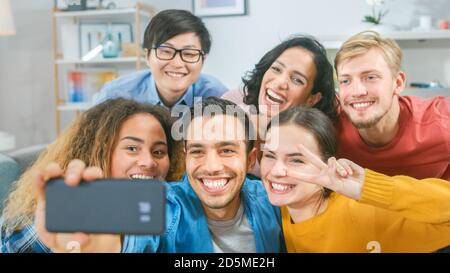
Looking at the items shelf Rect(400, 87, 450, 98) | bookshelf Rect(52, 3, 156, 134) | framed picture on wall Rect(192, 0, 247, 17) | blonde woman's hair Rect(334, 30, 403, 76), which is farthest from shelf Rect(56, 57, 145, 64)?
shelf Rect(400, 87, 450, 98)

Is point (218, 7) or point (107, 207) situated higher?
point (218, 7)

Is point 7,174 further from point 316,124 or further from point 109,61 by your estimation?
point 316,124

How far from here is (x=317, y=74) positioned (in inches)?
→ 33.2

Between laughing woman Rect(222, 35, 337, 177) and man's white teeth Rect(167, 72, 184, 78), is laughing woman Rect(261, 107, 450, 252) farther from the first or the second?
man's white teeth Rect(167, 72, 184, 78)

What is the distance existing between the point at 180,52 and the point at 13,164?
0.39 meters

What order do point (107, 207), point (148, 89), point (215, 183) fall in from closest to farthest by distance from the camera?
point (107, 207), point (215, 183), point (148, 89)

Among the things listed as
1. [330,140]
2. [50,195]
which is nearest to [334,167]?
[330,140]

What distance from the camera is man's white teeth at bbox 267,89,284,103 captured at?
2.78 ft

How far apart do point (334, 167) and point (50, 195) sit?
0.43m

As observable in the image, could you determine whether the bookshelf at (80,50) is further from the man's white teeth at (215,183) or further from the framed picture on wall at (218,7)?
the man's white teeth at (215,183)

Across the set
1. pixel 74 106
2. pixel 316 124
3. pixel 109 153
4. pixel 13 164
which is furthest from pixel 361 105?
pixel 13 164

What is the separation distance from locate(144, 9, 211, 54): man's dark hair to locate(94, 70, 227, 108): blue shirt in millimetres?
56

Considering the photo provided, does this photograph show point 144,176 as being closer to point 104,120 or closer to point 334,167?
point 104,120
